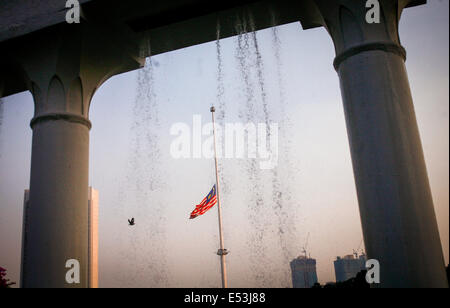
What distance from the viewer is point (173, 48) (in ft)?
49.6

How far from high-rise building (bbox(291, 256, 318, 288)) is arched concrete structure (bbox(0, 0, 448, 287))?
91.6 ft

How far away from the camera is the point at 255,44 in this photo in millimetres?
14266

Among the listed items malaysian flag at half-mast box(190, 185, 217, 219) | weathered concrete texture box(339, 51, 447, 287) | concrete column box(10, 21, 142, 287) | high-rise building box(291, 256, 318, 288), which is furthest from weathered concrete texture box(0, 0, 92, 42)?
high-rise building box(291, 256, 318, 288)

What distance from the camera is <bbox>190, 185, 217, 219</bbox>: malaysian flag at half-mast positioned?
21703 mm

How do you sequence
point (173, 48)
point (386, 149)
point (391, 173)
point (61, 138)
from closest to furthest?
point (391, 173), point (386, 149), point (61, 138), point (173, 48)

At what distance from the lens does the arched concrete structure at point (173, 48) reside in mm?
9055

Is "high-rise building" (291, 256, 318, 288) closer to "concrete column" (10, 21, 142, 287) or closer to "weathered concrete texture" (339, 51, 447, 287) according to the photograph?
"concrete column" (10, 21, 142, 287)

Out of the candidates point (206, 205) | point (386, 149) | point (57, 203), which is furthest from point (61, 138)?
point (206, 205)

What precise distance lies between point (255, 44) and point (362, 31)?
4554mm

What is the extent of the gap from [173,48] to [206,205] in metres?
9.45

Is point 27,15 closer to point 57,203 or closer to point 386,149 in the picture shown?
point 57,203

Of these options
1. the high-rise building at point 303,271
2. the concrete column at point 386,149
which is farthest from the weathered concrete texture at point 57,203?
the high-rise building at point 303,271

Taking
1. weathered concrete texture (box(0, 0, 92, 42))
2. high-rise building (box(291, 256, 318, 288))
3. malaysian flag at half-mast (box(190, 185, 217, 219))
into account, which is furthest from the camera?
high-rise building (box(291, 256, 318, 288))
